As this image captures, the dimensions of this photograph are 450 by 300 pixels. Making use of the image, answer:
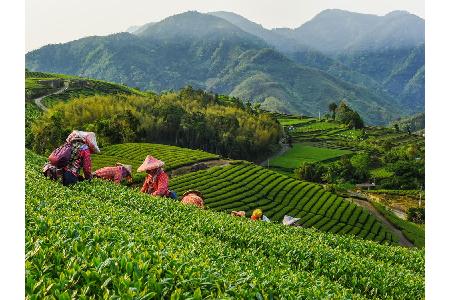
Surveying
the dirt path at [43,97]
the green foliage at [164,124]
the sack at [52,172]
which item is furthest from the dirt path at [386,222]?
the dirt path at [43,97]

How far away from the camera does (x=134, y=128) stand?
55.1 meters

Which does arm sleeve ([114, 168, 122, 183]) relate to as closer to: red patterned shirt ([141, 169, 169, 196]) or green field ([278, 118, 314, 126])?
red patterned shirt ([141, 169, 169, 196])

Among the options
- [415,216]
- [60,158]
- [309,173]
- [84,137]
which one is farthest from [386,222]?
[60,158]

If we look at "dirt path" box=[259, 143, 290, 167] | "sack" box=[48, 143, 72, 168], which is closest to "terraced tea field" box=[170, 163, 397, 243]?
"dirt path" box=[259, 143, 290, 167]

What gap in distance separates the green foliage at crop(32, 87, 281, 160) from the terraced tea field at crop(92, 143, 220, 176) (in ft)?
12.5

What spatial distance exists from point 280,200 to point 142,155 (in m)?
13.6

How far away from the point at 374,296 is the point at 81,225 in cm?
389

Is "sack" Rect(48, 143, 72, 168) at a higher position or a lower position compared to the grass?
higher

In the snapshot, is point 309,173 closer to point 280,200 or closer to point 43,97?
point 280,200

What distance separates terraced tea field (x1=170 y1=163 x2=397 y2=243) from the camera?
36.5 m

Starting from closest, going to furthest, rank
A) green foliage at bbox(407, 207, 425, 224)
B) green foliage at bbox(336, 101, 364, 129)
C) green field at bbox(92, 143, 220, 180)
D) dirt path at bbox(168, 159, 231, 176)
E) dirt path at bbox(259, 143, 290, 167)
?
green field at bbox(92, 143, 220, 180), dirt path at bbox(168, 159, 231, 176), green foliage at bbox(407, 207, 425, 224), dirt path at bbox(259, 143, 290, 167), green foliage at bbox(336, 101, 364, 129)

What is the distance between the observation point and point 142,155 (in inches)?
1762

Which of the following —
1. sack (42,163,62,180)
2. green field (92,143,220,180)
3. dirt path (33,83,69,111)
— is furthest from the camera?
dirt path (33,83,69,111)
